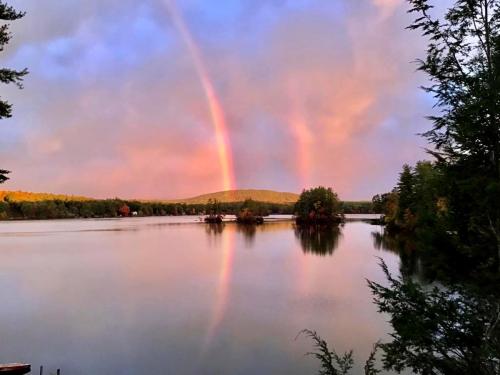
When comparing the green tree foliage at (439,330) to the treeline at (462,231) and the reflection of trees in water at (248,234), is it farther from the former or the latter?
the reflection of trees in water at (248,234)

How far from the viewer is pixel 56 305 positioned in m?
27.2

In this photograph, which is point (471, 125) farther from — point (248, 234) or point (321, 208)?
point (321, 208)

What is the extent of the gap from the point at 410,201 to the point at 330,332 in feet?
201

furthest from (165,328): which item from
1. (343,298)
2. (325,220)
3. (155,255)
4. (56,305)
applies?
(325,220)

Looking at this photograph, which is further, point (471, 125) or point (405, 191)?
point (405, 191)

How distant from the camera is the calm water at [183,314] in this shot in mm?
16797

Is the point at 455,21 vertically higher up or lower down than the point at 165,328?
higher up

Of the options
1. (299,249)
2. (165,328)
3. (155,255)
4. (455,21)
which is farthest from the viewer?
(299,249)

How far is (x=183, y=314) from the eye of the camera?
2427cm

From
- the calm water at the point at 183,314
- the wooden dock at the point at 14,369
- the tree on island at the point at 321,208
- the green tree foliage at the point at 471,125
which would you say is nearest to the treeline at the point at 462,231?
the green tree foliage at the point at 471,125

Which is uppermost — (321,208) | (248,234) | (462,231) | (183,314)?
(321,208)

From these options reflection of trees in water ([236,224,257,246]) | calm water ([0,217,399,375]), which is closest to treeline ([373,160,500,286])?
calm water ([0,217,399,375])

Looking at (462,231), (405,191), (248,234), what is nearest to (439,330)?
(462,231)

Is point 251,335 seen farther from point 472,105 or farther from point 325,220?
point 325,220
